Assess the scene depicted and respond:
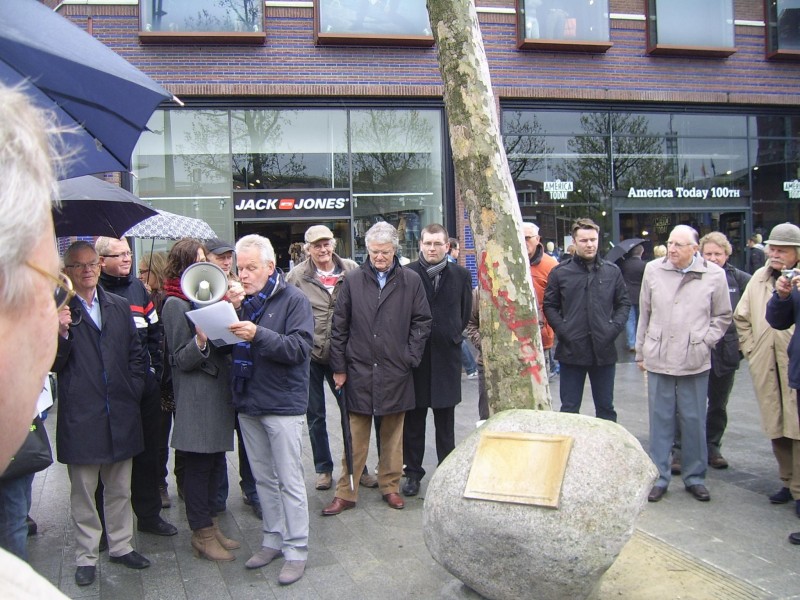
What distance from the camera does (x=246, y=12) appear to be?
41.2 feet

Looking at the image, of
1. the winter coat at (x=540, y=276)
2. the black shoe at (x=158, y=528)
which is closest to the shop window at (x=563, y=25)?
the winter coat at (x=540, y=276)

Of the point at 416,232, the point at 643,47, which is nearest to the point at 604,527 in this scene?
the point at 416,232

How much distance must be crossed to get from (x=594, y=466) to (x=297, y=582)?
6.22 ft

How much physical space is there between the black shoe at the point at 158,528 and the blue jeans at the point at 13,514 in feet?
4.37

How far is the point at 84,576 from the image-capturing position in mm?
4312

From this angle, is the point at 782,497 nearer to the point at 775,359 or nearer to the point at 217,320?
the point at 775,359

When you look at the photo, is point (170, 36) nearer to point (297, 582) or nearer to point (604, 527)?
point (297, 582)

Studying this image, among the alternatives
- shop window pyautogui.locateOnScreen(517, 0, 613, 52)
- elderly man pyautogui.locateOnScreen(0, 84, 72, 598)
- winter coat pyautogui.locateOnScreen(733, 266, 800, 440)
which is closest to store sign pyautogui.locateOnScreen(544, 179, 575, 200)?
shop window pyautogui.locateOnScreen(517, 0, 613, 52)

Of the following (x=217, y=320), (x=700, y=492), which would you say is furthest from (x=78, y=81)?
(x=700, y=492)

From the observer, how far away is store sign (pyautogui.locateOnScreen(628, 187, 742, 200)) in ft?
48.2

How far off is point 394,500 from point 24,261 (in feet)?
15.8

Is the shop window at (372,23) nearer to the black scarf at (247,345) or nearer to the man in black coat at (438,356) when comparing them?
the man in black coat at (438,356)

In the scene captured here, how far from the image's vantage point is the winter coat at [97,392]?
4367mm

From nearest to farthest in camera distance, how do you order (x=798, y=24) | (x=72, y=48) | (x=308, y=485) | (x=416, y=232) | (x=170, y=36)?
(x=72, y=48), (x=308, y=485), (x=170, y=36), (x=416, y=232), (x=798, y=24)
